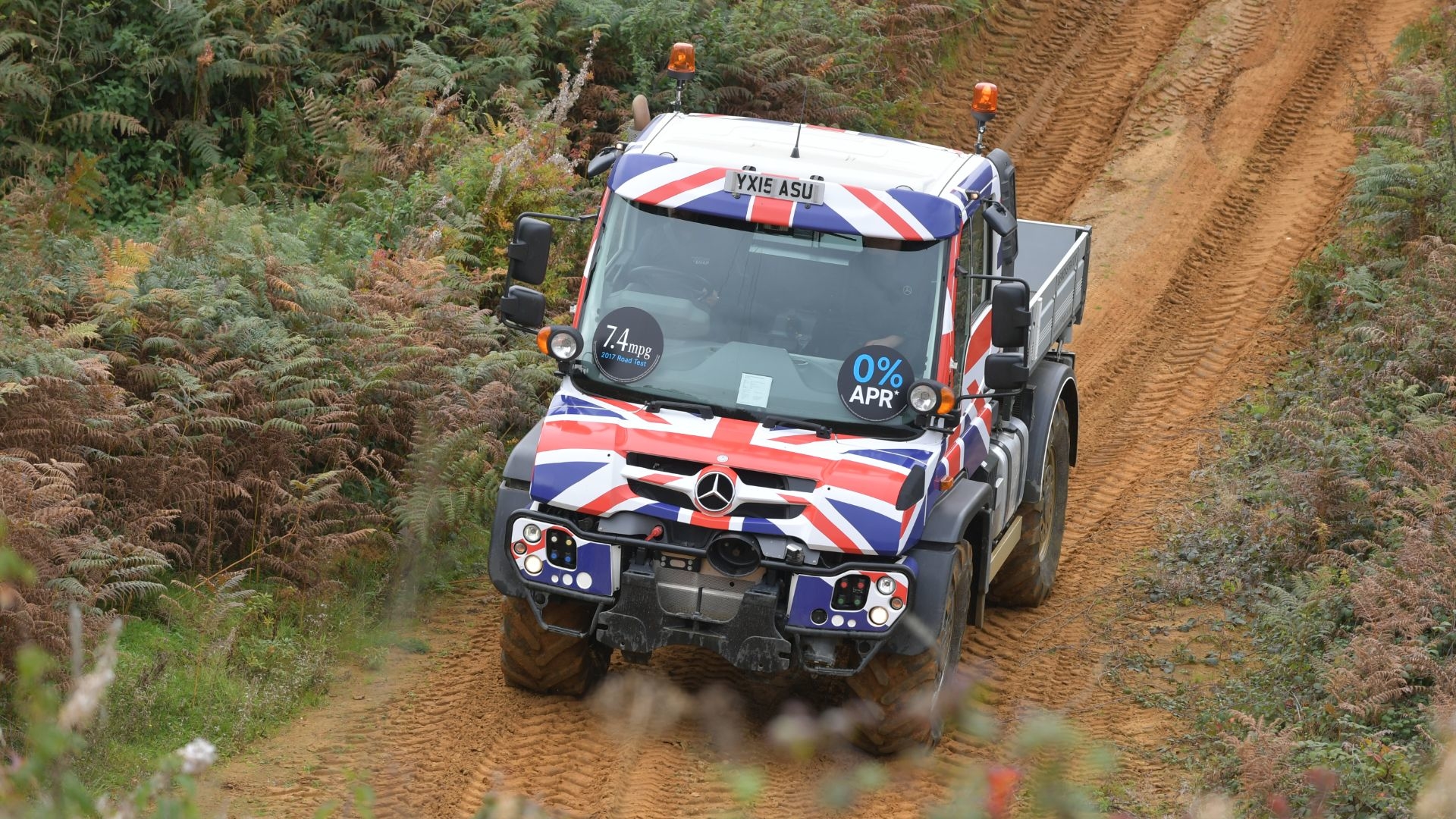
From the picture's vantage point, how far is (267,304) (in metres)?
8.75

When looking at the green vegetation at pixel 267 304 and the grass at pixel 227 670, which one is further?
the green vegetation at pixel 267 304

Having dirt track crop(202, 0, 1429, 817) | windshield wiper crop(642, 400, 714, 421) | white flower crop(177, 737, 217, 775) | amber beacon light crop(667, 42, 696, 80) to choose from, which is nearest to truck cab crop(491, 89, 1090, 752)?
windshield wiper crop(642, 400, 714, 421)

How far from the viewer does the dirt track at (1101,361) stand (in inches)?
251

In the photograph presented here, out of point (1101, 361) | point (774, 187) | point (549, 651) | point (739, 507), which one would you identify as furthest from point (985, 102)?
point (1101, 361)

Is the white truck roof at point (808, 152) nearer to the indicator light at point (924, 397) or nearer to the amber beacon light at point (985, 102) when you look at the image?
the amber beacon light at point (985, 102)

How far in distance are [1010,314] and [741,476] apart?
1369mm

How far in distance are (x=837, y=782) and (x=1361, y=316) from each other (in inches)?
442

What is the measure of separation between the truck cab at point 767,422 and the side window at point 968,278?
0.8 inches

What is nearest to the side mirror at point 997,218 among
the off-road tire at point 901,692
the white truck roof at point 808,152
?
the white truck roof at point 808,152

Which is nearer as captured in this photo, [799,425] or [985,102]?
[799,425]

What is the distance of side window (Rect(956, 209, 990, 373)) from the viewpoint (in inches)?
265

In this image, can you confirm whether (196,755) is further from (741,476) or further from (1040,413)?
(1040,413)

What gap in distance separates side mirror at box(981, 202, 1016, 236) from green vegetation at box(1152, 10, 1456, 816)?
7.89 ft

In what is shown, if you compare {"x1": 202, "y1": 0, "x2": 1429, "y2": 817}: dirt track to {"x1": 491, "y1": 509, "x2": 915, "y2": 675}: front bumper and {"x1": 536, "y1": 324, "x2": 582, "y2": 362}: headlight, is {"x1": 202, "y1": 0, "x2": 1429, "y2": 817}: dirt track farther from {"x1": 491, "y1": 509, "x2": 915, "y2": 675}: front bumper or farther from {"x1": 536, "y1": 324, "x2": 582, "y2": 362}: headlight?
{"x1": 536, "y1": 324, "x2": 582, "y2": 362}: headlight
